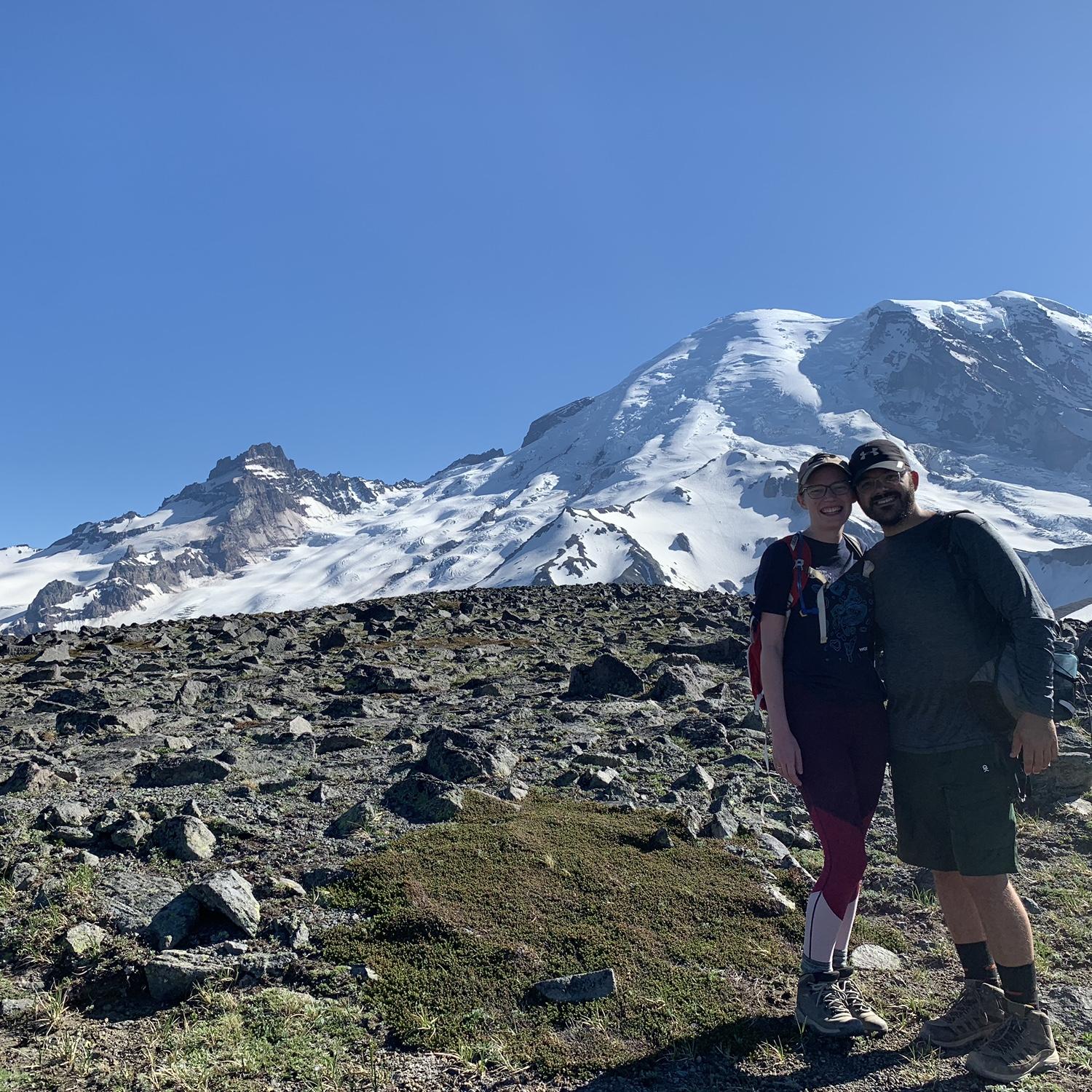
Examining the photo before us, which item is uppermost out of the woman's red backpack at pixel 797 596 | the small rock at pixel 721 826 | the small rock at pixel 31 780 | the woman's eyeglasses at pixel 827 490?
the woman's eyeglasses at pixel 827 490

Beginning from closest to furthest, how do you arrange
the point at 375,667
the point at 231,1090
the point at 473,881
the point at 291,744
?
the point at 231,1090 < the point at 473,881 < the point at 291,744 < the point at 375,667

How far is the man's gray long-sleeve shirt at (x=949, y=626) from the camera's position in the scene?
4.76 meters

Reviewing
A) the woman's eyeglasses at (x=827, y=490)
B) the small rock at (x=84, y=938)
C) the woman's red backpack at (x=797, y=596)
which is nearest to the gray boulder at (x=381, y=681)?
the small rock at (x=84, y=938)

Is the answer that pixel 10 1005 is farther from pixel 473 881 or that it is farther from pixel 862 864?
pixel 862 864

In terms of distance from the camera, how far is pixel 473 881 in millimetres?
6777

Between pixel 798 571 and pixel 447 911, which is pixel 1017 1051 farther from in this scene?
pixel 447 911

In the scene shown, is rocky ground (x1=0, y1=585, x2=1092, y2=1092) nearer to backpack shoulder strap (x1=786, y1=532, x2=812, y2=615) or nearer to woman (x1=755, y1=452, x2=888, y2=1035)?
woman (x1=755, y1=452, x2=888, y2=1035)

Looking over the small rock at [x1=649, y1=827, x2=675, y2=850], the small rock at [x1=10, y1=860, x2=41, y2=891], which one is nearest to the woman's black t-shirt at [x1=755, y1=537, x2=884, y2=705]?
the small rock at [x1=649, y1=827, x2=675, y2=850]

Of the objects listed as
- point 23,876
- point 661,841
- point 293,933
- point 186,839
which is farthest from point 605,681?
point 23,876

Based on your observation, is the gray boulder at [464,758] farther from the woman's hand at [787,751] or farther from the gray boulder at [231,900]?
the woman's hand at [787,751]

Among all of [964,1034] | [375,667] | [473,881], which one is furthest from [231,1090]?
[375,667]

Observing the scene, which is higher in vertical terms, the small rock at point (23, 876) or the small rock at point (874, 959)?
the small rock at point (23, 876)

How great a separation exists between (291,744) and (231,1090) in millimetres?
8341

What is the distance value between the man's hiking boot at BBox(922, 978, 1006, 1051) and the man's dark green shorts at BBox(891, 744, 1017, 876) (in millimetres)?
793
